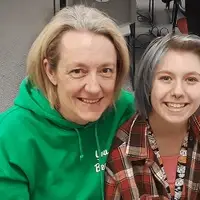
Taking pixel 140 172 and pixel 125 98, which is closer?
pixel 140 172

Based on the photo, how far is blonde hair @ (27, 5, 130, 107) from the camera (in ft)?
4.17

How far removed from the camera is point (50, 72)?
131cm

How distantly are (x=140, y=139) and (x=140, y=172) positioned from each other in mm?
109

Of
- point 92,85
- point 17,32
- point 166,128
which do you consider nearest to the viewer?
point 92,85

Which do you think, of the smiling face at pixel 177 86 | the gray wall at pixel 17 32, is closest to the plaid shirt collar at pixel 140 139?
the smiling face at pixel 177 86

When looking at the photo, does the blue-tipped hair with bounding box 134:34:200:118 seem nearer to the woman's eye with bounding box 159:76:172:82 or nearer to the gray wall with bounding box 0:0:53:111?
the woman's eye with bounding box 159:76:172:82

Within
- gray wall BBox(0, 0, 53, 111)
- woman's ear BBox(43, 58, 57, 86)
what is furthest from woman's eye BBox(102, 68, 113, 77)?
gray wall BBox(0, 0, 53, 111)

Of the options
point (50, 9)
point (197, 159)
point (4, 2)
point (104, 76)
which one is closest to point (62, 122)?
point (104, 76)

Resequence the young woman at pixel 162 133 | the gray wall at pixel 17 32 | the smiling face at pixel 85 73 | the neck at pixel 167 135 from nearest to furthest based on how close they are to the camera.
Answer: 1. the smiling face at pixel 85 73
2. the young woman at pixel 162 133
3. the neck at pixel 167 135
4. the gray wall at pixel 17 32

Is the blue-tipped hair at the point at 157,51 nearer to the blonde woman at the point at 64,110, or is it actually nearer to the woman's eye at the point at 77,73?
the blonde woman at the point at 64,110

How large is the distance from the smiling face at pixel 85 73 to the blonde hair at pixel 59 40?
0.02 meters

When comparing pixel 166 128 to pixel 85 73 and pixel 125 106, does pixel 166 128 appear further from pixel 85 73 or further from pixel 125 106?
pixel 85 73

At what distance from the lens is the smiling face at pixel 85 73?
1.23 meters

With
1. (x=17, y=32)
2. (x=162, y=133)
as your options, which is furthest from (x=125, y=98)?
(x=17, y=32)
